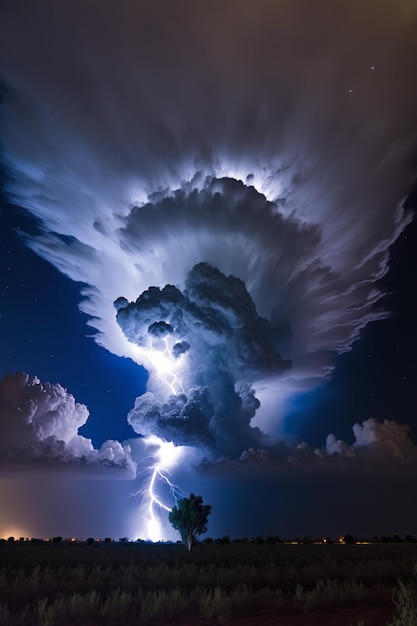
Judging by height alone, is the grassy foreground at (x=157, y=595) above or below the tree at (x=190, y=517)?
below

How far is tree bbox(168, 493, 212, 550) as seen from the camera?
4909 centimetres

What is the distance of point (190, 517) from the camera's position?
161 ft

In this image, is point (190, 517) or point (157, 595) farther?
point (190, 517)

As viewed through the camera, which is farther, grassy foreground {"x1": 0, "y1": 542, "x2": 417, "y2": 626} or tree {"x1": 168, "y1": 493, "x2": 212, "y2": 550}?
tree {"x1": 168, "y1": 493, "x2": 212, "y2": 550}

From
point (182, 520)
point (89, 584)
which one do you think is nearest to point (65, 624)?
point (89, 584)

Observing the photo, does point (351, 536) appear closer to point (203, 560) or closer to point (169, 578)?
point (203, 560)

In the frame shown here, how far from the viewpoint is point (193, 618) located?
13469 mm

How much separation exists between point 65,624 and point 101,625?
93 cm

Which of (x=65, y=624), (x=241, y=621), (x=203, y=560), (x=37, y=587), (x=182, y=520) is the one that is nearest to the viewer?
(x=65, y=624)

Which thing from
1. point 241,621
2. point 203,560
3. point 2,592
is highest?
point 203,560

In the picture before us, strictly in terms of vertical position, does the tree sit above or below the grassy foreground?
above

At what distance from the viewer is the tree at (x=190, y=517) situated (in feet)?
161

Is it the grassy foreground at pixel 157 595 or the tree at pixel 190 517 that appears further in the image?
the tree at pixel 190 517

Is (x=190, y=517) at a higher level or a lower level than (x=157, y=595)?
higher
